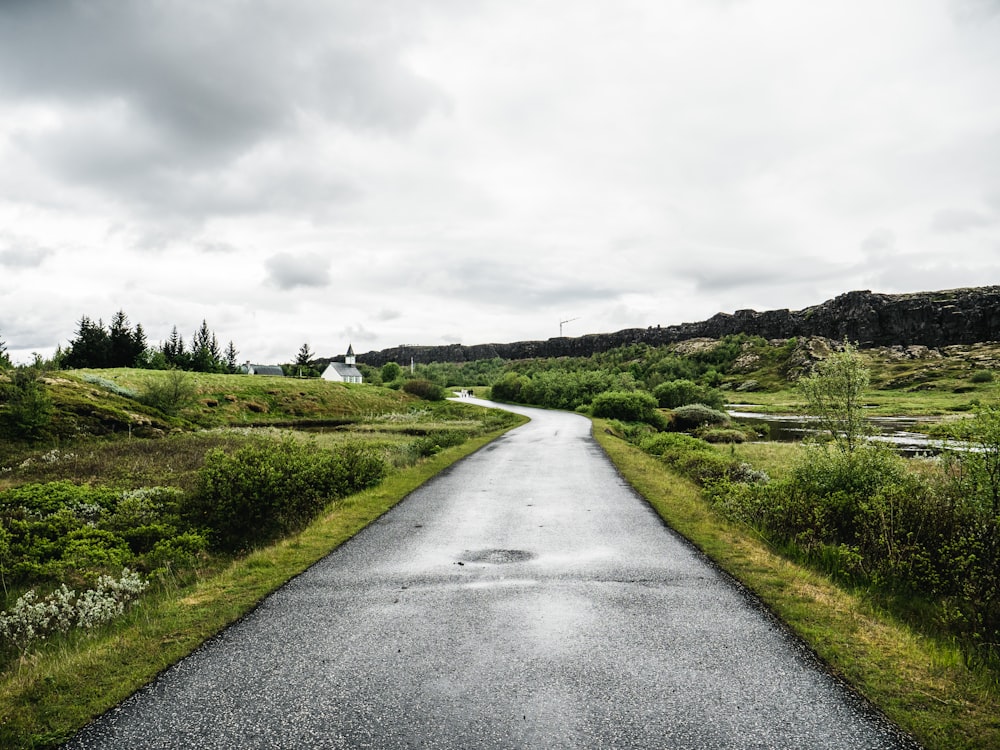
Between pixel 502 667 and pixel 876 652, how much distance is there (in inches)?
166

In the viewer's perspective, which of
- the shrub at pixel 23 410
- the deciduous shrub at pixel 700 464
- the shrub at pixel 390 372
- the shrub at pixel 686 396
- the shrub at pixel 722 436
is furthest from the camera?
the shrub at pixel 390 372

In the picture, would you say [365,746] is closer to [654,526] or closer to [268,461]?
[654,526]

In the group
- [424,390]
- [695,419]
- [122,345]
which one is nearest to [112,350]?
[122,345]

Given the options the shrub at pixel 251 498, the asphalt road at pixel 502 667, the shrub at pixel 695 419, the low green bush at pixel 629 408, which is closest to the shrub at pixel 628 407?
the low green bush at pixel 629 408

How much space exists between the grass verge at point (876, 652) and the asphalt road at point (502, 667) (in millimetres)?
332

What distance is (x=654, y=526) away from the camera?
11438 mm

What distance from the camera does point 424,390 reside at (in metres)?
81.1

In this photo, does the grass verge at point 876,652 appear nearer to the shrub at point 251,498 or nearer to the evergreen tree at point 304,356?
the shrub at point 251,498

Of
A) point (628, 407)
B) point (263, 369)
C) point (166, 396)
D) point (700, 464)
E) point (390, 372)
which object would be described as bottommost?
point (628, 407)

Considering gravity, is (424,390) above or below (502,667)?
above

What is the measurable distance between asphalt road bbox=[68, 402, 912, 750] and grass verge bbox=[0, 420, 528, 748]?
26 cm

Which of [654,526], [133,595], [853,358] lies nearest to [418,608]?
[133,595]

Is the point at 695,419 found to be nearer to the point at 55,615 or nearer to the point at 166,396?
the point at 166,396

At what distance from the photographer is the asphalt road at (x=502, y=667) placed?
4.43m
